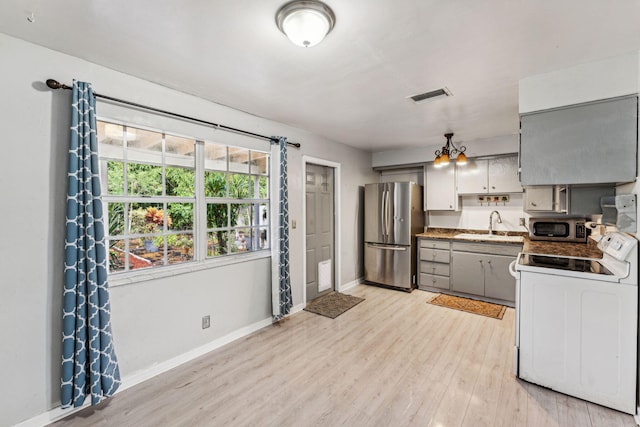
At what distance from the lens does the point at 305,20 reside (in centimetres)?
147

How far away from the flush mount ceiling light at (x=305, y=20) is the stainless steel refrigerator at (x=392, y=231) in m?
3.32

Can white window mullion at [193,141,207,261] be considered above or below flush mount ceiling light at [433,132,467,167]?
below

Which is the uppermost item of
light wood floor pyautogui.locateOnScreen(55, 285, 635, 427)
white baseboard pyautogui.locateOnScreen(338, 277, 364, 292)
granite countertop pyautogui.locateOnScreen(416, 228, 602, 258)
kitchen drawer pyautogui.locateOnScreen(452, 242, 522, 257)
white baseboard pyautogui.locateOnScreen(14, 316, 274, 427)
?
Answer: granite countertop pyautogui.locateOnScreen(416, 228, 602, 258)

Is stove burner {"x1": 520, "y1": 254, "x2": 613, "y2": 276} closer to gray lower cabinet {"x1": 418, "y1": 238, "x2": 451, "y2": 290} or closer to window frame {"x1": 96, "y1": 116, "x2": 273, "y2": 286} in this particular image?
gray lower cabinet {"x1": 418, "y1": 238, "x2": 451, "y2": 290}

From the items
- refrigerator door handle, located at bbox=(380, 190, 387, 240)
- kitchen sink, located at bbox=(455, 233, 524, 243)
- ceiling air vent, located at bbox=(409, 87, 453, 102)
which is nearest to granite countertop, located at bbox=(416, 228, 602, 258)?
kitchen sink, located at bbox=(455, 233, 524, 243)

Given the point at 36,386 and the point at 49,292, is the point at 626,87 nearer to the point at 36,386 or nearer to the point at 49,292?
the point at 49,292

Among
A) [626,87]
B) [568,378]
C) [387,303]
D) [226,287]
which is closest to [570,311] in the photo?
[568,378]

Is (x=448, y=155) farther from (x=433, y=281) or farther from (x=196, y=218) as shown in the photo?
(x=196, y=218)

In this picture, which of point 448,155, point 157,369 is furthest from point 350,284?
point 157,369

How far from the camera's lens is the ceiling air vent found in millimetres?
2523

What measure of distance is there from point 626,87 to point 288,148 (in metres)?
3.02

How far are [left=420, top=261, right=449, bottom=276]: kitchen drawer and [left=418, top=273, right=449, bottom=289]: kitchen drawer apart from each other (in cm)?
6

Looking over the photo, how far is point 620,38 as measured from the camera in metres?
1.74

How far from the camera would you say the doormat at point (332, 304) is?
3.71 meters
